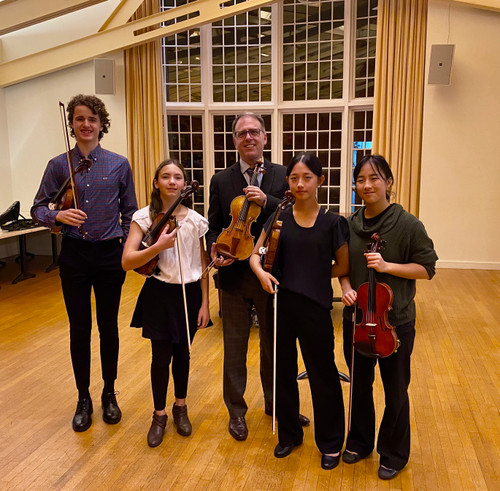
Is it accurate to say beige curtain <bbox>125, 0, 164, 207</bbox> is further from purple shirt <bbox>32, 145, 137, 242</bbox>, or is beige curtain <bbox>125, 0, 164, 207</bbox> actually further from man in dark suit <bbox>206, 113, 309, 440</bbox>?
man in dark suit <bbox>206, 113, 309, 440</bbox>

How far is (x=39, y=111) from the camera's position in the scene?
764 cm

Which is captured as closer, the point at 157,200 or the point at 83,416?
the point at 157,200

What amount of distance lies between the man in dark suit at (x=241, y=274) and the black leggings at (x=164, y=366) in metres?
0.22

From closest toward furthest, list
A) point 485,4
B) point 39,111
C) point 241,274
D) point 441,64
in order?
point 241,274 < point 485,4 < point 441,64 < point 39,111

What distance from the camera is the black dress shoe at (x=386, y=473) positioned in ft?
7.30

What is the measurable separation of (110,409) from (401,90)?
5.70 metres

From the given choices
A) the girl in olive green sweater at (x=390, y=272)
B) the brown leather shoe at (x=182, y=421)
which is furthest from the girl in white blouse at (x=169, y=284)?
the girl in olive green sweater at (x=390, y=272)

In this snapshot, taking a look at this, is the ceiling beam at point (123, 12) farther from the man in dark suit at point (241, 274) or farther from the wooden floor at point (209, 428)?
the man in dark suit at point (241, 274)

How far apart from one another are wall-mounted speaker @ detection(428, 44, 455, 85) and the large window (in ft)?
4.01

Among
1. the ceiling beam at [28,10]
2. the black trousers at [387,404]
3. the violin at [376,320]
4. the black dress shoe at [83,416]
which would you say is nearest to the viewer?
the violin at [376,320]

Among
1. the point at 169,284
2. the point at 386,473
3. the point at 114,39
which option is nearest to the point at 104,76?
the point at 114,39

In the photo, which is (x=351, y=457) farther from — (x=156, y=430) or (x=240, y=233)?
(x=240, y=233)

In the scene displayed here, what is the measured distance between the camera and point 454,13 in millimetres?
6359

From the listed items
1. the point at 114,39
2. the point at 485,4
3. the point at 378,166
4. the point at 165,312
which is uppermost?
the point at 485,4
